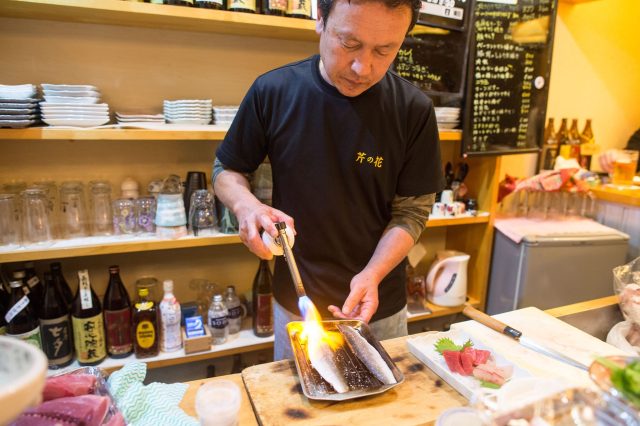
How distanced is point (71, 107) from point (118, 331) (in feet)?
2.99

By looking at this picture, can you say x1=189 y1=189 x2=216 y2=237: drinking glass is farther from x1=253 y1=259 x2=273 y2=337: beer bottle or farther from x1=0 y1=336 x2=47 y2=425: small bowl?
x1=0 y1=336 x2=47 y2=425: small bowl

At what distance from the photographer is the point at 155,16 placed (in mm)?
1640

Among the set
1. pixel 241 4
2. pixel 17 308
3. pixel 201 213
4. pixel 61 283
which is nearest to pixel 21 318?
pixel 17 308

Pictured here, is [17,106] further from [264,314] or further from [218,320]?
[264,314]

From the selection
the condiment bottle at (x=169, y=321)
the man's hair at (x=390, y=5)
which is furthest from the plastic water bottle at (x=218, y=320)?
the man's hair at (x=390, y=5)

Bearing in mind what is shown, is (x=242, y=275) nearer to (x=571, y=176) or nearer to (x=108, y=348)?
(x=108, y=348)

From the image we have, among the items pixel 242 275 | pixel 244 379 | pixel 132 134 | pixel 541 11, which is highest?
pixel 541 11

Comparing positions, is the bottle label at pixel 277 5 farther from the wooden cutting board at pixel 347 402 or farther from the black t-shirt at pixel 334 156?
the wooden cutting board at pixel 347 402

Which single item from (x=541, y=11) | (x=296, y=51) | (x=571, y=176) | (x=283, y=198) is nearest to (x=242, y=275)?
(x=283, y=198)

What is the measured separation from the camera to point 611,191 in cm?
249

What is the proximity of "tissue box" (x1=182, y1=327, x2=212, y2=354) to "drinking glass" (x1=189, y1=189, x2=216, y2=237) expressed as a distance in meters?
0.45

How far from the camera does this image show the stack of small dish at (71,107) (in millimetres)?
1604

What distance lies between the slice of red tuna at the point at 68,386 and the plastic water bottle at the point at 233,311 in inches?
48.6

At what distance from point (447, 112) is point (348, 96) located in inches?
41.0
